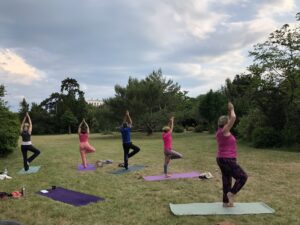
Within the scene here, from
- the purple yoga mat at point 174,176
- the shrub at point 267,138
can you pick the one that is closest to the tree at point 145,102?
the shrub at point 267,138

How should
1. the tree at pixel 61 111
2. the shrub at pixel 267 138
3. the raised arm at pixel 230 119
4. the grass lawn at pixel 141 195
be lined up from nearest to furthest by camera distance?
the grass lawn at pixel 141 195 → the raised arm at pixel 230 119 → the shrub at pixel 267 138 → the tree at pixel 61 111

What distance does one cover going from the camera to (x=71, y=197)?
26.3 ft

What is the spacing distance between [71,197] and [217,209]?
11.0ft

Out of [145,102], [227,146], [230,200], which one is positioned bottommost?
[230,200]

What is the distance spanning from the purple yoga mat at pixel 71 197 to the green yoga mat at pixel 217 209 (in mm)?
1893

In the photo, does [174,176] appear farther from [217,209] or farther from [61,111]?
[61,111]

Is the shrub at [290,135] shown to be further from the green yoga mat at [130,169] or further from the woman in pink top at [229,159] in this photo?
the woman in pink top at [229,159]

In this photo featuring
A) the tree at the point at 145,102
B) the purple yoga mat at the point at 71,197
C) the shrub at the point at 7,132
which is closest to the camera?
the purple yoga mat at the point at 71,197

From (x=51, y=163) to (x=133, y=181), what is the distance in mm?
6067

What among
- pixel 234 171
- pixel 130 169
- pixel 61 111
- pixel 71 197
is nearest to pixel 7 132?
pixel 130 169

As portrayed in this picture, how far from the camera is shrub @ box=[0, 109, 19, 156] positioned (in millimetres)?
18078

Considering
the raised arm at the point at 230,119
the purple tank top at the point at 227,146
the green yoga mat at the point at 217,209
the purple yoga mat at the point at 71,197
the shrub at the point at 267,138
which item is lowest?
the purple yoga mat at the point at 71,197

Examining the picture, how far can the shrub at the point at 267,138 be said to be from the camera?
21.1 meters

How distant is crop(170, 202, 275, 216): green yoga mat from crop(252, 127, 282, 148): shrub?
14.7 metres
